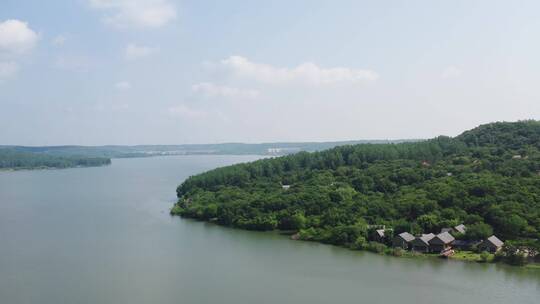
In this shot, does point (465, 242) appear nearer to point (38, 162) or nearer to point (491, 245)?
point (491, 245)

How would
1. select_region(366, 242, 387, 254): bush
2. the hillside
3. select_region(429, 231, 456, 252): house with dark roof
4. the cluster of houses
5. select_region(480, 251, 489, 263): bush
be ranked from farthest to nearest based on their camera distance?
the hillside
select_region(366, 242, 387, 254): bush
select_region(429, 231, 456, 252): house with dark roof
the cluster of houses
select_region(480, 251, 489, 263): bush

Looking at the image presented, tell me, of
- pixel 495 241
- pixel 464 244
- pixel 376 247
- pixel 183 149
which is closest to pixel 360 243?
pixel 376 247

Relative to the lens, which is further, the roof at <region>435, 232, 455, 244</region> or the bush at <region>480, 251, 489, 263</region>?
the roof at <region>435, 232, 455, 244</region>

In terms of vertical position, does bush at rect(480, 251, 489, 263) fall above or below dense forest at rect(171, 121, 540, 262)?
below

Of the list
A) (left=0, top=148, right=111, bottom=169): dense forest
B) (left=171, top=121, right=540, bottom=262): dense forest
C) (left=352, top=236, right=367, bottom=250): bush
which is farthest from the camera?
(left=0, top=148, right=111, bottom=169): dense forest

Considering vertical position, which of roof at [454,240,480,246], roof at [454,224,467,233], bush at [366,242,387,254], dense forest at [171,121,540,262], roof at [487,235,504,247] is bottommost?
bush at [366,242,387,254]

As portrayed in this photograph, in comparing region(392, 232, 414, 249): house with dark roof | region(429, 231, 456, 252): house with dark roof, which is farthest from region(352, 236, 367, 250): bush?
region(429, 231, 456, 252): house with dark roof

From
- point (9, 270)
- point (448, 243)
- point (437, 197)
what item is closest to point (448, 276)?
point (448, 243)

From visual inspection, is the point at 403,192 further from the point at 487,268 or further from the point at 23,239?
the point at 23,239

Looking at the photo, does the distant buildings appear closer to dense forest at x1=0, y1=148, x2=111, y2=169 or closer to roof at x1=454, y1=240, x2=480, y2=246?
roof at x1=454, y1=240, x2=480, y2=246

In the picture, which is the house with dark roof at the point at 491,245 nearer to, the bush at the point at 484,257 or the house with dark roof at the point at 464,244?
the house with dark roof at the point at 464,244
